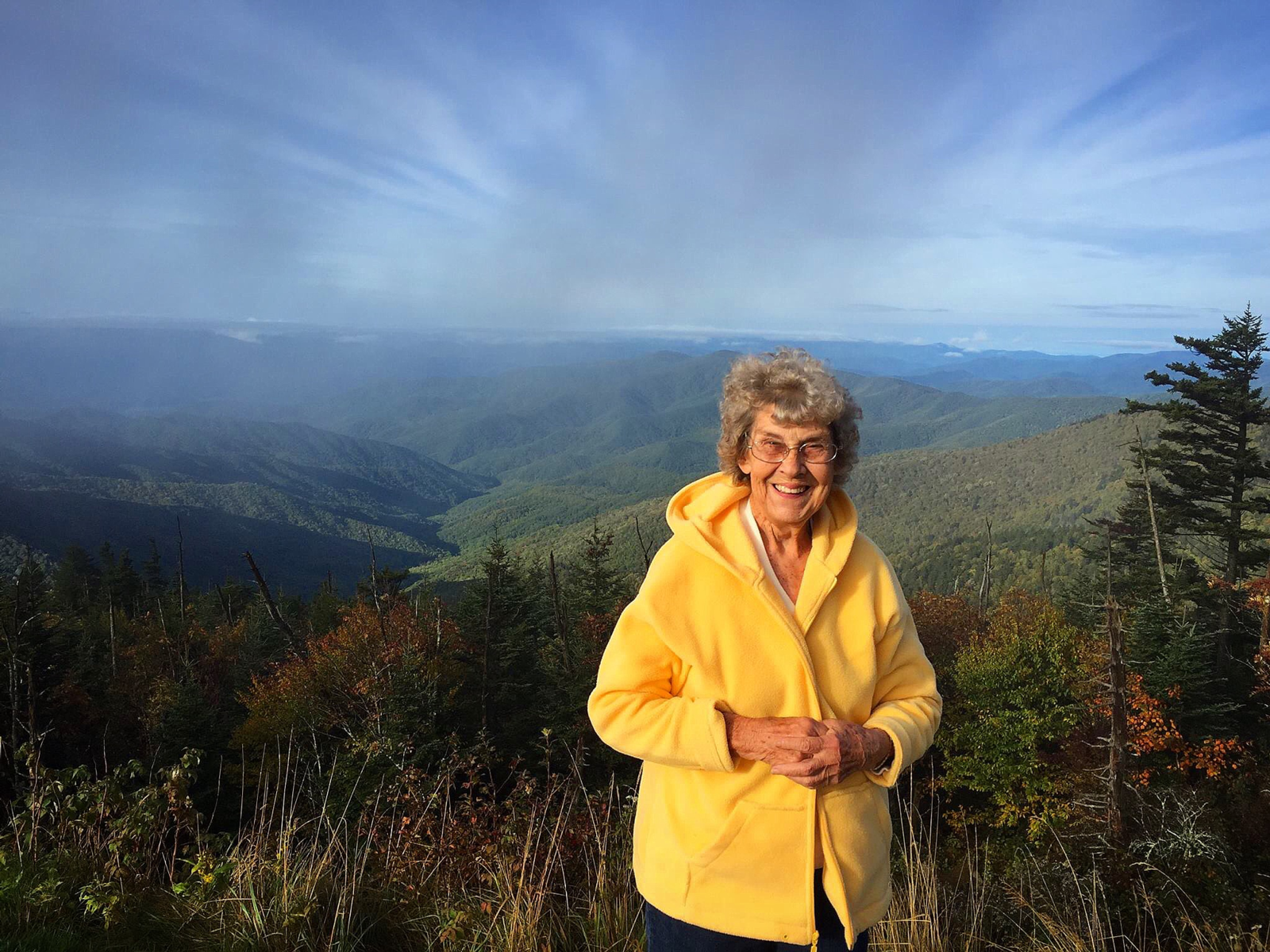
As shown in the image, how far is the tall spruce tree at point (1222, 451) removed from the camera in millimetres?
26266

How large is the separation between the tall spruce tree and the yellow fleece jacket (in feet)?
102

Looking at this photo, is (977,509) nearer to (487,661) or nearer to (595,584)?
(595,584)

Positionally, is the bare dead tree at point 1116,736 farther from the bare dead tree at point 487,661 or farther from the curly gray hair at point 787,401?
the bare dead tree at point 487,661

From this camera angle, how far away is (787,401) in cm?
225

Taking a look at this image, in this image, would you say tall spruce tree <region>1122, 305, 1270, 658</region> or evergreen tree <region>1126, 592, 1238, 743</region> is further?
tall spruce tree <region>1122, 305, 1270, 658</region>

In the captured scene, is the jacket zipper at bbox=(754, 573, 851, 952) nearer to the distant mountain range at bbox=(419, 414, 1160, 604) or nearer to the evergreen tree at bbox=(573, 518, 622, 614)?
the evergreen tree at bbox=(573, 518, 622, 614)

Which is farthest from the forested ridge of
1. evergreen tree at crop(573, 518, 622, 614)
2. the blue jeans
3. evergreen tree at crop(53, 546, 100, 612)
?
the blue jeans

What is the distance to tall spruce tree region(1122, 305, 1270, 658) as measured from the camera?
26.3 m

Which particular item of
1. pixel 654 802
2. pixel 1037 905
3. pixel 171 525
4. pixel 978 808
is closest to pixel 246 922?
pixel 654 802

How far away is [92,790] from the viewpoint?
3842mm

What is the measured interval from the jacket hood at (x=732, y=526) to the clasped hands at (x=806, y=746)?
1.41ft

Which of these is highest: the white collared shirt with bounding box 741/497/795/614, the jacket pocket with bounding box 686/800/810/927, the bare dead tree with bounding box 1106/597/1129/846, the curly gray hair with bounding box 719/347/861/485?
the curly gray hair with bounding box 719/347/861/485

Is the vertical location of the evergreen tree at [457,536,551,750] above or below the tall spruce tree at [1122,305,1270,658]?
below

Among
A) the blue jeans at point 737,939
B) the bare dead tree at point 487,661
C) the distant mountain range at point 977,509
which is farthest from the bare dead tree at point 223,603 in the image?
the blue jeans at point 737,939
